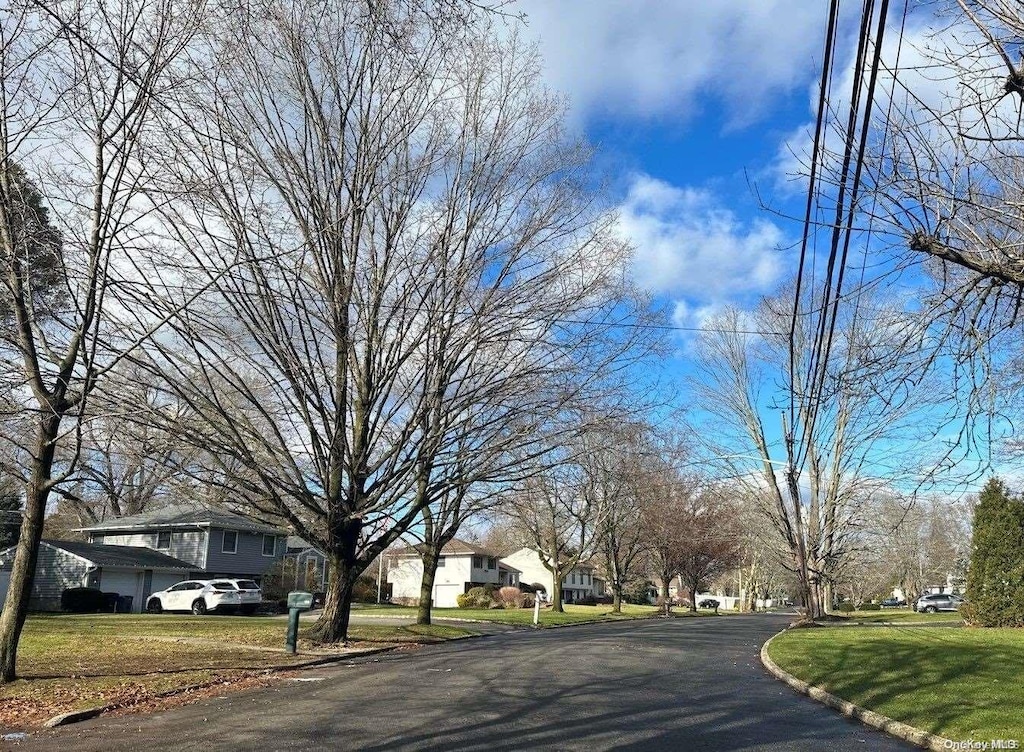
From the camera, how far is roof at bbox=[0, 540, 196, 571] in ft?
124

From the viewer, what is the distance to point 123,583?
129 feet

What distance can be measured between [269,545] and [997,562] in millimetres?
35594

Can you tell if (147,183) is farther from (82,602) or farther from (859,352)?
(82,602)

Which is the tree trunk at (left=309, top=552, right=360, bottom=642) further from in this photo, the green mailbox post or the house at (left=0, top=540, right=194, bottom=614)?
the house at (left=0, top=540, right=194, bottom=614)

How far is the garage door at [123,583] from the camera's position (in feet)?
125

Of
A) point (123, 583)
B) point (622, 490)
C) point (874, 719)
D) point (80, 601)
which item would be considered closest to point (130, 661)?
point (874, 719)

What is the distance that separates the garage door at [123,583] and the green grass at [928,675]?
31.4 m

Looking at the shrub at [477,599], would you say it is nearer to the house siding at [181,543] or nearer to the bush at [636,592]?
the house siding at [181,543]

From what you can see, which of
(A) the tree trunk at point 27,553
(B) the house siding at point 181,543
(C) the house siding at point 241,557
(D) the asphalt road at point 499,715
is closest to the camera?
(D) the asphalt road at point 499,715

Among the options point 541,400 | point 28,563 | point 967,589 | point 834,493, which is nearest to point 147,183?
point 28,563

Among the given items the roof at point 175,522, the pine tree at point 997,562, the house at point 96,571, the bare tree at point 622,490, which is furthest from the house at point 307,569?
the pine tree at point 997,562

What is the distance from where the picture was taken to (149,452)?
44.4 feet

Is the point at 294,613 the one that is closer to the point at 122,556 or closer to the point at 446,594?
the point at 122,556

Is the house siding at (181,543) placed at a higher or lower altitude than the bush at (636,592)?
higher
